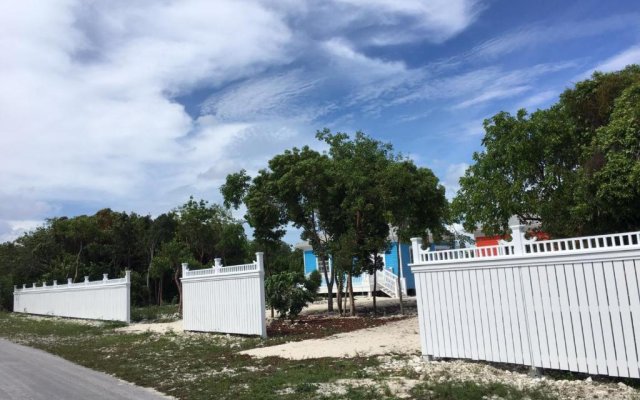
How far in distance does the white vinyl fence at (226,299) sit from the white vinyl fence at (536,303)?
21.4 ft

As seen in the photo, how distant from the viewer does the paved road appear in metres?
8.61

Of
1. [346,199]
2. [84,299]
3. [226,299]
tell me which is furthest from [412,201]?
[84,299]

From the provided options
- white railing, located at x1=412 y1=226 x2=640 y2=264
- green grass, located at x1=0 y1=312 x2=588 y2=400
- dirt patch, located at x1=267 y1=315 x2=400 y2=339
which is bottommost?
dirt patch, located at x1=267 y1=315 x2=400 y2=339

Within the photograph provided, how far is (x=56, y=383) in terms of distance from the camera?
980cm

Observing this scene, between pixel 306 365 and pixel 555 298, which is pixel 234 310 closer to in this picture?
pixel 306 365

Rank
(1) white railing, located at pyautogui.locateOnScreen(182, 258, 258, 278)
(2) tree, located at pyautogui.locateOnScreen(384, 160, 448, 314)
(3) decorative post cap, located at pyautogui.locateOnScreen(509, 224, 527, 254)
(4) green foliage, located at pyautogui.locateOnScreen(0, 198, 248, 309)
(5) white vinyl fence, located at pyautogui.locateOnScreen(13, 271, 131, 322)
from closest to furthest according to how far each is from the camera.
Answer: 1. (3) decorative post cap, located at pyautogui.locateOnScreen(509, 224, 527, 254)
2. (1) white railing, located at pyautogui.locateOnScreen(182, 258, 258, 278)
3. (2) tree, located at pyautogui.locateOnScreen(384, 160, 448, 314)
4. (5) white vinyl fence, located at pyautogui.locateOnScreen(13, 271, 131, 322)
5. (4) green foliage, located at pyautogui.locateOnScreen(0, 198, 248, 309)

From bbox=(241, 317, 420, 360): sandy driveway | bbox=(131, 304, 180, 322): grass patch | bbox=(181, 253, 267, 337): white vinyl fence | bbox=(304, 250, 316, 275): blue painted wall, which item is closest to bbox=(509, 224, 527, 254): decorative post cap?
bbox=(241, 317, 420, 360): sandy driveway

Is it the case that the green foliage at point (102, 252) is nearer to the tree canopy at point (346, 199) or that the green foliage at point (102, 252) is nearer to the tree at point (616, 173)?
the tree canopy at point (346, 199)

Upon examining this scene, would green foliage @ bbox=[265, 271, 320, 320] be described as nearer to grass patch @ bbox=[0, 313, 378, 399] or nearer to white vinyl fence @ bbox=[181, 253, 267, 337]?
white vinyl fence @ bbox=[181, 253, 267, 337]

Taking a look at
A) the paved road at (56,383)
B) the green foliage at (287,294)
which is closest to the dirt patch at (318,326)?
the green foliage at (287,294)

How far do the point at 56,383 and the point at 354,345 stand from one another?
6.62 metres

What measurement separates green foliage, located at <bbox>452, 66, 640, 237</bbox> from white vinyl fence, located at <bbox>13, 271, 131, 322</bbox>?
16.1 m

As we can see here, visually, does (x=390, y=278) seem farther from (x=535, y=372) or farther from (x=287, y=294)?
(x=535, y=372)

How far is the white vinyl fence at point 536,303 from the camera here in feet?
24.0
